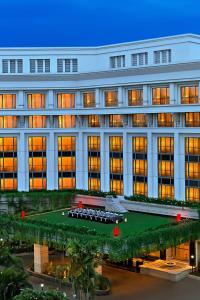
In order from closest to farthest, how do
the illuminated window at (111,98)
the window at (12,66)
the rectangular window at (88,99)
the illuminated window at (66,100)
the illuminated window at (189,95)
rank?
1. the illuminated window at (189,95)
2. the illuminated window at (111,98)
3. the rectangular window at (88,99)
4. the illuminated window at (66,100)
5. the window at (12,66)

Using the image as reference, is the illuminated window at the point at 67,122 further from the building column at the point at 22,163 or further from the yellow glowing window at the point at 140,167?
the yellow glowing window at the point at 140,167

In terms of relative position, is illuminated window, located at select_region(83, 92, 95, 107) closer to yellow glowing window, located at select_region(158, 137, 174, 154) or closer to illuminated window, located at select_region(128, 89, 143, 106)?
illuminated window, located at select_region(128, 89, 143, 106)

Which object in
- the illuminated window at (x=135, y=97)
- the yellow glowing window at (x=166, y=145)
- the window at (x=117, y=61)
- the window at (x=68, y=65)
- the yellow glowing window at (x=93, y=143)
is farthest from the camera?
the window at (x=68, y=65)

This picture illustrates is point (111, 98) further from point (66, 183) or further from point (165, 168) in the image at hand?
point (66, 183)

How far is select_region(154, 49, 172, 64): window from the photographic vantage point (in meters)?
68.7

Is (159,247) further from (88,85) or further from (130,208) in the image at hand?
(88,85)

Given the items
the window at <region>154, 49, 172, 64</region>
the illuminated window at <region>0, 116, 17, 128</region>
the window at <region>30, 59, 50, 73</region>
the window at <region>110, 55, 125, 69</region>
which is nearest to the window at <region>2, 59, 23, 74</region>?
the window at <region>30, 59, 50, 73</region>

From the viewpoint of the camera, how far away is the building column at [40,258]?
183 feet

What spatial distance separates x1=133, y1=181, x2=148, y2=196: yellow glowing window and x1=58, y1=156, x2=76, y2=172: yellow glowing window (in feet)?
34.9

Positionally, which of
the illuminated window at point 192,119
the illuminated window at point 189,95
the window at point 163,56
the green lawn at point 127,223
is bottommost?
the green lawn at point 127,223

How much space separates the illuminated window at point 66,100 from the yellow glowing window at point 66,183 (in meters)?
10.2

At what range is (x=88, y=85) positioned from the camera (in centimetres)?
7144

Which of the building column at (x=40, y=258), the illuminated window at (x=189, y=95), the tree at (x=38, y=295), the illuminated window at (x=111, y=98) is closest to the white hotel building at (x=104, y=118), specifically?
the illuminated window at (x=111, y=98)

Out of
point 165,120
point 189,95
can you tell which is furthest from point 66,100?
point 189,95
